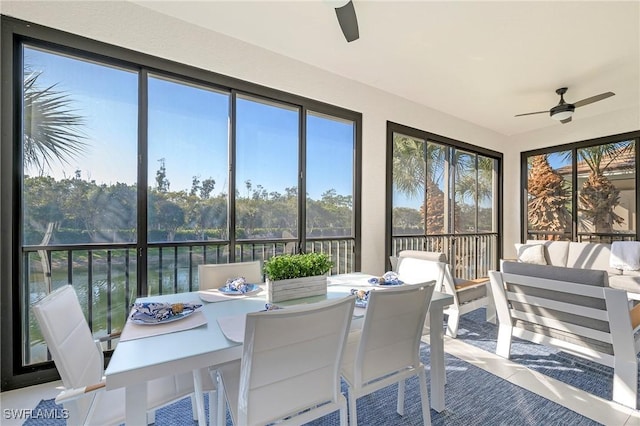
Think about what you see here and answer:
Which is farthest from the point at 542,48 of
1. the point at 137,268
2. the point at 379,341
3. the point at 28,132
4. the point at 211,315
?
the point at 28,132

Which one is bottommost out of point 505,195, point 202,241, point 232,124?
point 202,241

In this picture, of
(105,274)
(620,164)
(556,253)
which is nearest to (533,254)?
(556,253)

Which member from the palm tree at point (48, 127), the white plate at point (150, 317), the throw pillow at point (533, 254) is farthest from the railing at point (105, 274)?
the throw pillow at point (533, 254)

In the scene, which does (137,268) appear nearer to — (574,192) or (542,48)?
(542,48)

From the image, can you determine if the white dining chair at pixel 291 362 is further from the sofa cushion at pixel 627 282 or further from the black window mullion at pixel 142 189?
the sofa cushion at pixel 627 282

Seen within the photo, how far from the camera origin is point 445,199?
494cm

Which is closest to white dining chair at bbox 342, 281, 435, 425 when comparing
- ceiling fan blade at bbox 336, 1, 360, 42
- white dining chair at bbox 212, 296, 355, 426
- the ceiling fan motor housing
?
white dining chair at bbox 212, 296, 355, 426

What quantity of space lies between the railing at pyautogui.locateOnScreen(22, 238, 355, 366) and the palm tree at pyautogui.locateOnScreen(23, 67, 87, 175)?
2.29 ft

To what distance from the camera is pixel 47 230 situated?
7.36 ft

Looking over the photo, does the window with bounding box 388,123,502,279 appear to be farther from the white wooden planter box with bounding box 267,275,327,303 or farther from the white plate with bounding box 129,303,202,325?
the white plate with bounding box 129,303,202,325

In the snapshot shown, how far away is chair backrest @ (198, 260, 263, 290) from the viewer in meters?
2.14

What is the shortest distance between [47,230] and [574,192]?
718cm

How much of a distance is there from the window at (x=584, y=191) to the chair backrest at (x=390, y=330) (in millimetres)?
5218

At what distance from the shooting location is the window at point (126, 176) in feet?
7.08
